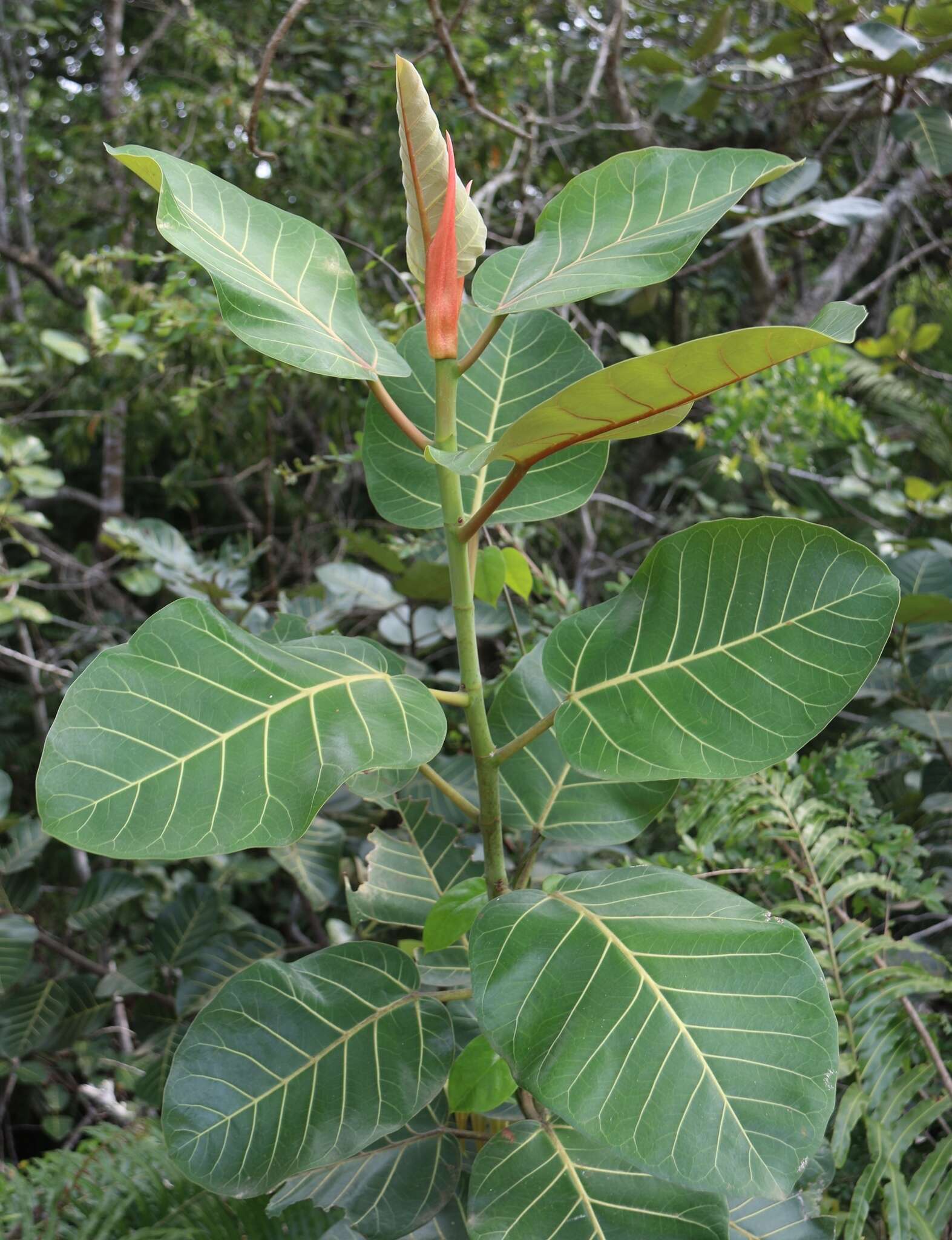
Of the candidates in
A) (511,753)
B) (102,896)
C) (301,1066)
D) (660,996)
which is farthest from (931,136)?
(102,896)

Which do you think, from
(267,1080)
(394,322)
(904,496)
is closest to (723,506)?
(904,496)

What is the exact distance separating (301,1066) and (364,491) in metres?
2.15

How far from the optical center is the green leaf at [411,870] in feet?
2.57

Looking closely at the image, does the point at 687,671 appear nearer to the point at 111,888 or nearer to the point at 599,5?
the point at 111,888

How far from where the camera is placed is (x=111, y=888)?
4.66 feet

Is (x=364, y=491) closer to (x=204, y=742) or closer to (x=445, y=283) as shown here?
(x=445, y=283)

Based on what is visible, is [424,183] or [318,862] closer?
[424,183]

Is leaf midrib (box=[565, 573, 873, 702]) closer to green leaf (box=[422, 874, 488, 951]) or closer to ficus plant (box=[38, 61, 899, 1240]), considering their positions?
ficus plant (box=[38, 61, 899, 1240])

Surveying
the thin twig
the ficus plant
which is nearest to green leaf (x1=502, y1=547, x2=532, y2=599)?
the ficus plant

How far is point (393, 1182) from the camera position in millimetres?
670

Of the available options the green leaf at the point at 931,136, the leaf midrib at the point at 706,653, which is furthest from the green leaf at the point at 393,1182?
the green leaf at the point at 931,136

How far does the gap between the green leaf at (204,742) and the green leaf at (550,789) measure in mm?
213

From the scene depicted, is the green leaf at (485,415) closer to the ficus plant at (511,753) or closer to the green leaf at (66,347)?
the ficus plant at (511,753)

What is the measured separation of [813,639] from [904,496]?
4.76 ft
